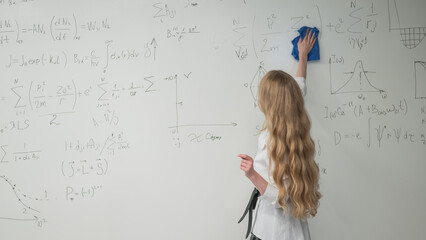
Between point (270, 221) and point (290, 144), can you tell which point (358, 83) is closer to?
point (290, 144)

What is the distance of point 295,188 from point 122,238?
1192mm

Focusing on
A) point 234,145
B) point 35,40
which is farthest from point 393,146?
point 35,40

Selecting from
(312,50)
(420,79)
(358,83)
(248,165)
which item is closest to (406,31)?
(420,79)

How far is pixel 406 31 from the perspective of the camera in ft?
Result: 6.32

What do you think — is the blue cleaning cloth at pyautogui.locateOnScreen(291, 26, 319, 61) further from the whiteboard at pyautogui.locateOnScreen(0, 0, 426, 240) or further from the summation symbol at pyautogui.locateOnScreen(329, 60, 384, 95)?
the summation symbol at pyautogui.locateOnScreen(329, 60, 384, 95)

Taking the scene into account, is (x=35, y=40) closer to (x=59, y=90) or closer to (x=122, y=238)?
(x=59, y=90)

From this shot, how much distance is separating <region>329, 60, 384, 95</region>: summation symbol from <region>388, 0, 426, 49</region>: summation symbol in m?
0.31

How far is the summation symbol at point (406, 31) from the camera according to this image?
6.32 feet

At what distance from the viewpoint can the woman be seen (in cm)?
143

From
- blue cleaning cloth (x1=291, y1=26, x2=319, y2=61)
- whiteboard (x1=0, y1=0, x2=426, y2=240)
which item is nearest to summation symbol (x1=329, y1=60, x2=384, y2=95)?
whiteboard (x1=0, y1=0, x2=426, y2=240)

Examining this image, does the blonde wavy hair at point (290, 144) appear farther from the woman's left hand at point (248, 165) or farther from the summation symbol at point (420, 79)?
the summation symbol at point (420, 79)

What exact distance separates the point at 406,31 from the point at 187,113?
4.82ft

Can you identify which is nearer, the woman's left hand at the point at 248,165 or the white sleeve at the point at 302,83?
the woman's left hand at the point at 248,165

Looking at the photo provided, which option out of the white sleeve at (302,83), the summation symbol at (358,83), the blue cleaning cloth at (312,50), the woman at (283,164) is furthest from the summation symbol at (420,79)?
the woman at (283,164)
